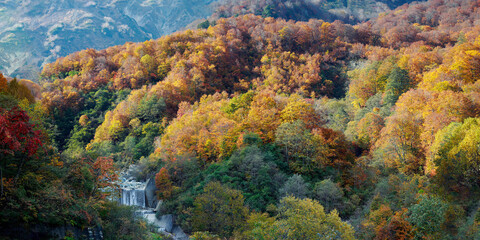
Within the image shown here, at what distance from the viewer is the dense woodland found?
63.9ft

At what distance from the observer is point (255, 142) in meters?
37.4

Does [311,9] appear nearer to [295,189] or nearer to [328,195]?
[328,195]

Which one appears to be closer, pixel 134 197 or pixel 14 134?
pixel 14 134

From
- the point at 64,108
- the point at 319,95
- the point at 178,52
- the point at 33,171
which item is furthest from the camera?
the point at 178,52

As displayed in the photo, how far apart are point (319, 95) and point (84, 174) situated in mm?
61804

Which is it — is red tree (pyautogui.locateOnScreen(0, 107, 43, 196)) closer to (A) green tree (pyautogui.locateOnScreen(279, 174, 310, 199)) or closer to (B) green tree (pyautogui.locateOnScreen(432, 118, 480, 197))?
(A) green tree (pyautogui.locateOnScreen(279, 174, 310, 199))

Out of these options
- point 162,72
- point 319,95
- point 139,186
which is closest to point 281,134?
point 139,186

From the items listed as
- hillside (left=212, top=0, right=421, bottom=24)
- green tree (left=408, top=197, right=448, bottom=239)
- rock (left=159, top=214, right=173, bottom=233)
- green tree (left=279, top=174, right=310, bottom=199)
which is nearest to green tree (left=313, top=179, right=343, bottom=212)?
green tree (left=279, top=174, right=310, bottom=199)

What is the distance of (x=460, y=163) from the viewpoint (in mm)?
26750

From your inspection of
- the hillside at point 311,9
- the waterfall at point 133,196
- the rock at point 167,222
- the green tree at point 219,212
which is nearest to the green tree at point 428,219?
the green tree at point 219,212

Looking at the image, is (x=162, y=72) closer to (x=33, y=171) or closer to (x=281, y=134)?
(x=281, y=134)

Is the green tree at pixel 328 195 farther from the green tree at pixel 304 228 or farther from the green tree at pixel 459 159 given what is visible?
the green tree at pixel 304 228

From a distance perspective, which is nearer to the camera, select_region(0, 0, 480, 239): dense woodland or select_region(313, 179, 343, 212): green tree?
select_region(0, 0, 480, 239): dense woodland

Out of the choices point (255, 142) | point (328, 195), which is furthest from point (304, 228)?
point (255, 142)
